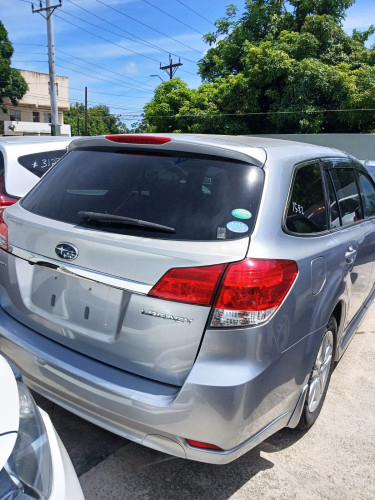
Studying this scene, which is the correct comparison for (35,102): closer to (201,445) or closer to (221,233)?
(221,233)

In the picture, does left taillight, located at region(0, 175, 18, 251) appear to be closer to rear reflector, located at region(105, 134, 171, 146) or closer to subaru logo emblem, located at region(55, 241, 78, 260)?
subaru logo emblem, located at region(55, 241, 78, 260)

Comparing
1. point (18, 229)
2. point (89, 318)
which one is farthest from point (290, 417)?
point (18, 229)

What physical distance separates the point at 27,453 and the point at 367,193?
144 inches

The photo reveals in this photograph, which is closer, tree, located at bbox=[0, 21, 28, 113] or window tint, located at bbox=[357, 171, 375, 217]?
window tint, located at bbox=[357, 171, 375, 217]

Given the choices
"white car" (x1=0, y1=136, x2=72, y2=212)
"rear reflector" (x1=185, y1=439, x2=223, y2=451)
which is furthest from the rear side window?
"rear reflector" (x1=185, y1=439, x2=223, y2=451)

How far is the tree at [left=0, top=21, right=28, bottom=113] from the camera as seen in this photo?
1412 inches

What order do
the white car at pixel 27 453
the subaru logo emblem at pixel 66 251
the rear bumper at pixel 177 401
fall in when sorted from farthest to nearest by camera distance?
the subaru logo emblem at pixel 66 251
the rear bumper at pixel 177 401
the white car at pixel 27 453

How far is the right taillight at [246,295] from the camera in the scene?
182 cm

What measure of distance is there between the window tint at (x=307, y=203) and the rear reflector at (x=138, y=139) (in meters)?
0.73

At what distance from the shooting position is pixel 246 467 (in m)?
2.36

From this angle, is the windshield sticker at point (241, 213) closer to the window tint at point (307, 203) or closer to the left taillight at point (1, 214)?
the window tint at point (307, 203)

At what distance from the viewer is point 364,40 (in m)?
21.3

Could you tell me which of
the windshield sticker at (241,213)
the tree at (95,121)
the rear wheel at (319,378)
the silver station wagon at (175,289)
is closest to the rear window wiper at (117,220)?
the silver station wagon at (175,289)

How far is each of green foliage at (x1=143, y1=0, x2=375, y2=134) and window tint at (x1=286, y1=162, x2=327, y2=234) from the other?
609 inches
